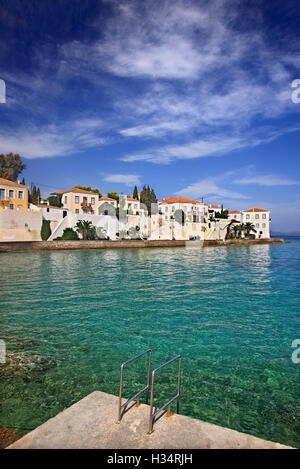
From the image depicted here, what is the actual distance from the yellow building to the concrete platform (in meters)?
42.4

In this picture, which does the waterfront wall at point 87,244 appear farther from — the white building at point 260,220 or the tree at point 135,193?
the white building at point 260,220

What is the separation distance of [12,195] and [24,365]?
4154cm

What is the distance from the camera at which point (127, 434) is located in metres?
2.86

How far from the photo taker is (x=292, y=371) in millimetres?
6020

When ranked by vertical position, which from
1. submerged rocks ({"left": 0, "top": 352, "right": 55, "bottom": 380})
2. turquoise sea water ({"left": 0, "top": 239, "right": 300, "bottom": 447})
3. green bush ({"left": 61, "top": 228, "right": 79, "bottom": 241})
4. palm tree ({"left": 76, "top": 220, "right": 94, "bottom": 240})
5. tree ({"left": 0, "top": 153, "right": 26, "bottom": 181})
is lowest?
turquoise sea water ({"left": 0, "top": 239, "right": 300, "bottom": 447})

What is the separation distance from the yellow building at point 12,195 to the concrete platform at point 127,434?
42.4m

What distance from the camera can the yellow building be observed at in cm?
4062

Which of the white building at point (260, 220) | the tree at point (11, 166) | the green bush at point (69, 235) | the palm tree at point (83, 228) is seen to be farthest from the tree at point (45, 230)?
the white building at point (260, 220)

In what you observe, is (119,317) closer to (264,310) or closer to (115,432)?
(264,310)

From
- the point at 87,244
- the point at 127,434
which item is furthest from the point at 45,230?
the point at 127,434

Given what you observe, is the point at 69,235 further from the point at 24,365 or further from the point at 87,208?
the point at 24,365

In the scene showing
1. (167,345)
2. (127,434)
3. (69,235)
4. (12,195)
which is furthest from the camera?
(69,235)

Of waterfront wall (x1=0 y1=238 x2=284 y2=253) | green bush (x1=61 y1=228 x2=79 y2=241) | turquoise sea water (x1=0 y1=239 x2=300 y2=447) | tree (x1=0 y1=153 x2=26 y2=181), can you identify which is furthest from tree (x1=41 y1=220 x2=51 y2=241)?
turquoise sea water (x1=0 y1=239 x2=300 y2=447)

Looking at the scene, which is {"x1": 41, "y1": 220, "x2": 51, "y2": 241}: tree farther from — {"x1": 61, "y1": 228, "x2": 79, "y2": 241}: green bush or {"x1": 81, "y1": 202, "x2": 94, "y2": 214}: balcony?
{"x1": 81, "y1": 202, "x2": 94, "y2": 214}: balcony
